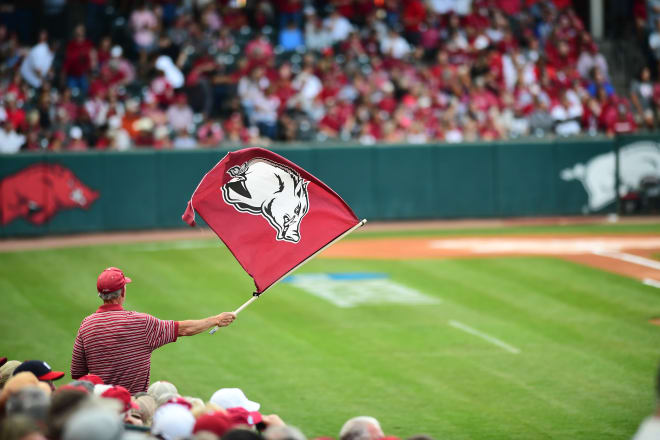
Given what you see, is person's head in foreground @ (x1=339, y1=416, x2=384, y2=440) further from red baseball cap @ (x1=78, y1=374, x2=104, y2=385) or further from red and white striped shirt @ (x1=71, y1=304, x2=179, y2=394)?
red and white striped shirt @ (x1=71, y1=304, x2=179, y2=394)

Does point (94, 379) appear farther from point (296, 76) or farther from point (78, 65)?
point (296, 76)

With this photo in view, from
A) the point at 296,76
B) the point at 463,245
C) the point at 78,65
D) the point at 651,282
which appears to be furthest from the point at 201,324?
the point at 296,76

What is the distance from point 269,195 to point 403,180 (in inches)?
575

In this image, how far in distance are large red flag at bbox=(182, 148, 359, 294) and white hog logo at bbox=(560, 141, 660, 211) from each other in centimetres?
1583

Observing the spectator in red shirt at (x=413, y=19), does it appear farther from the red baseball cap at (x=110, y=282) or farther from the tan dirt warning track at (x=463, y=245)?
the red baseball cap at (x=110, y=282)

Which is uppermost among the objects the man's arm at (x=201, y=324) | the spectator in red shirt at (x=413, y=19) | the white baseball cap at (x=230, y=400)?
the spectator in red shirt at (x=413, y=19)

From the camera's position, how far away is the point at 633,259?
1788 centimetres

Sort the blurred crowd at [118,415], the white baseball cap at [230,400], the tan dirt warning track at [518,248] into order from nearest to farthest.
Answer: the blurred crowd at [118,415]
the white baseball cap at [230,400]
the tan dirt warning track at [518,248]

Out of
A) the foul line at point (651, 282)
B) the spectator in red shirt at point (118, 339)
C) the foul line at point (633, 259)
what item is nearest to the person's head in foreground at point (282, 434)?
the spectator in red shirt at point (118, 339)

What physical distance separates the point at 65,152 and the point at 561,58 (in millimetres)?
14265

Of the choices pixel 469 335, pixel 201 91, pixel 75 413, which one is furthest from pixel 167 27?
pixel 75 413

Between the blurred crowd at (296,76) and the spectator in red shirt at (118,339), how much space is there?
14.1 m

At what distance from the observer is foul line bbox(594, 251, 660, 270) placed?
17281 mm

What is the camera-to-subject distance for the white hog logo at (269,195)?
826 centimetres
